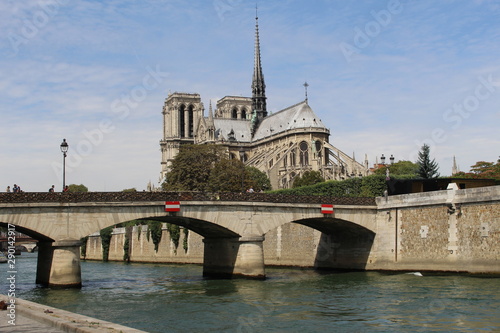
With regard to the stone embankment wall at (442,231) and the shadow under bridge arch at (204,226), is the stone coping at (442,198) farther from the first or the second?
the shadow under bridge arch at (204,226)

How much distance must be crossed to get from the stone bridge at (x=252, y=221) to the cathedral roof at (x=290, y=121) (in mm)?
72327

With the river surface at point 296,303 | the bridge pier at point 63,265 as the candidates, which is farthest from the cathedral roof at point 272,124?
the bridge pier at point 63,265

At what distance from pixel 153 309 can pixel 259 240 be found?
1395 centimetres

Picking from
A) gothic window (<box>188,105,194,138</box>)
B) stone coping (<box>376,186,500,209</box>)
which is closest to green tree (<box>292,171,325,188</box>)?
stone coping (<box>376,186,500,209</box>)

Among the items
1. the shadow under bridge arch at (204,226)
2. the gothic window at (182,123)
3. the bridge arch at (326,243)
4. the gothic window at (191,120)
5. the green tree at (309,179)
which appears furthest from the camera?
the gothic window at (191,120)

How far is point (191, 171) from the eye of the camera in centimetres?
7925

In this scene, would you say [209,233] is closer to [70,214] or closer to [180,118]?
[70,214]

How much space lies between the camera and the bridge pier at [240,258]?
131 feet

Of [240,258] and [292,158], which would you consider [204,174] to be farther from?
[240,258]

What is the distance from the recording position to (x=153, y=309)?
88.5 feet

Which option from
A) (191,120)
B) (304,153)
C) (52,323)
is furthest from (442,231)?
(191,120)

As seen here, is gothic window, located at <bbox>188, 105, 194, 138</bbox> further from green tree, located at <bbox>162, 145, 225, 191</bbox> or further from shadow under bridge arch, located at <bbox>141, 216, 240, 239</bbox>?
shadow under bridge arch, located at <bbox>141, 216, 240, 239</bbox>

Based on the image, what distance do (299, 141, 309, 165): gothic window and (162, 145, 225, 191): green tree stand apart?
32772 millimetres

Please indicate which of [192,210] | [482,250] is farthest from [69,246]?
[482,250]
